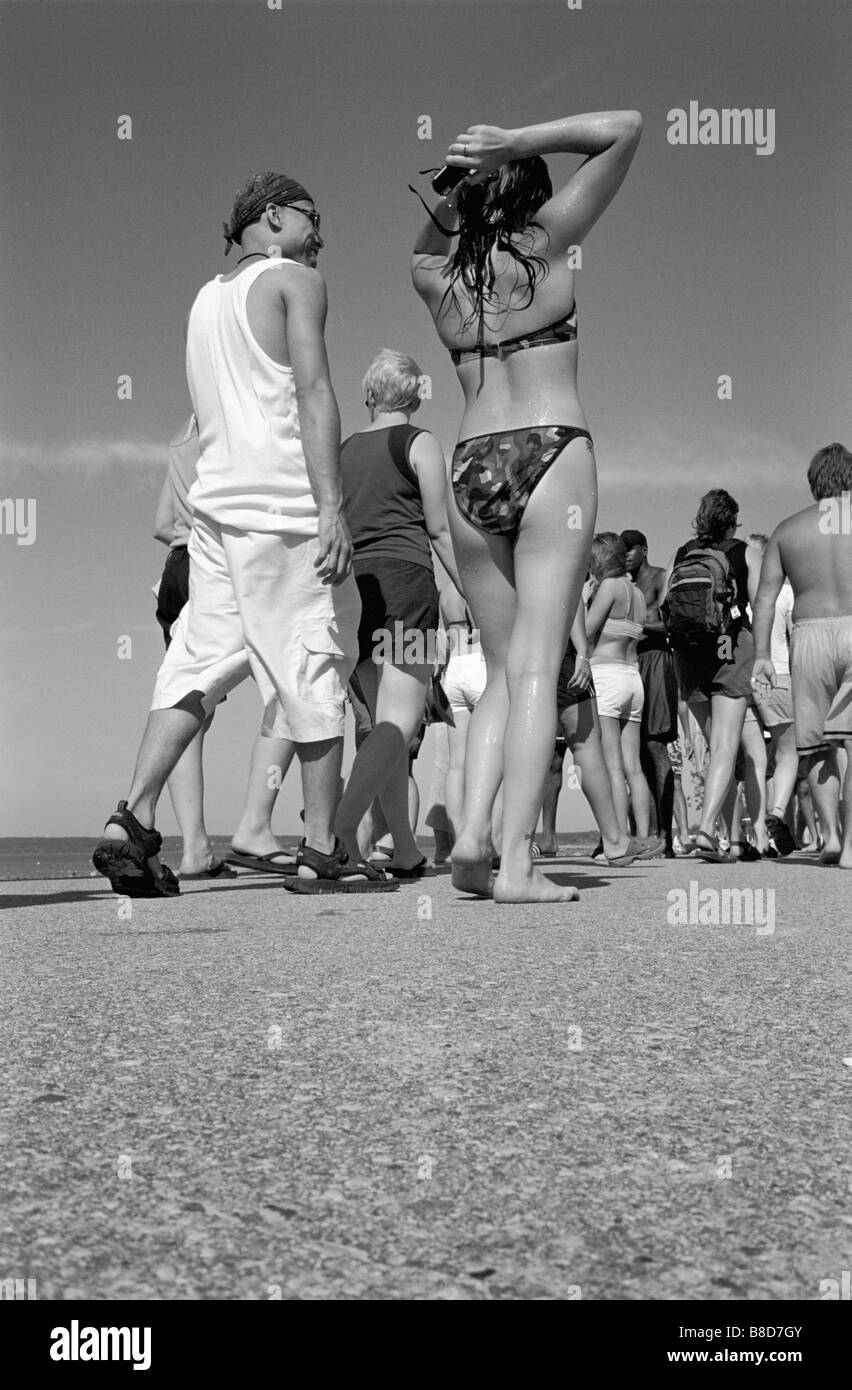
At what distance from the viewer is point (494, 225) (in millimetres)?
4641

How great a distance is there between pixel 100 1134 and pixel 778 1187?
775mm

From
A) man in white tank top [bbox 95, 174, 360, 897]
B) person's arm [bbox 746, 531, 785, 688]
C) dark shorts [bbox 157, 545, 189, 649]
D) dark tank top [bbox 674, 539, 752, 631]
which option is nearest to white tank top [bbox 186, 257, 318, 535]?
man in white tank top [bbox 95, 174, 360, 897]

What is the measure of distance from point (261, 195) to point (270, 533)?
1.23 metres

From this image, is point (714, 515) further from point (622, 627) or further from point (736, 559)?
point (622, 627)

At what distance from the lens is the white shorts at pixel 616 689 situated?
906 cm

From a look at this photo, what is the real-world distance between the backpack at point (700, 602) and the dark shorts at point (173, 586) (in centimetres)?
320

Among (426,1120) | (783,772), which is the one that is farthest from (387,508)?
(783,772)

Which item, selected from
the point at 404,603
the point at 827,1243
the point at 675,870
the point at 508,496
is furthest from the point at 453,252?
the point at 827,1243

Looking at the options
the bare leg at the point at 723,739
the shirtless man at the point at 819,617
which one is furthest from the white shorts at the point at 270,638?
the bare leg at the point at 723,739

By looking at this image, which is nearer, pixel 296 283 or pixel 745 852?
pixel 296 283

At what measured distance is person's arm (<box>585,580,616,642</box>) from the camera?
8.98 meters

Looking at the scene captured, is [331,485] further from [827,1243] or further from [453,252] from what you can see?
[827,1243]

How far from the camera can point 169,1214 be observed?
1480 mm

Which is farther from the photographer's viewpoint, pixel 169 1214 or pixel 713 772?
pixel 713 772
